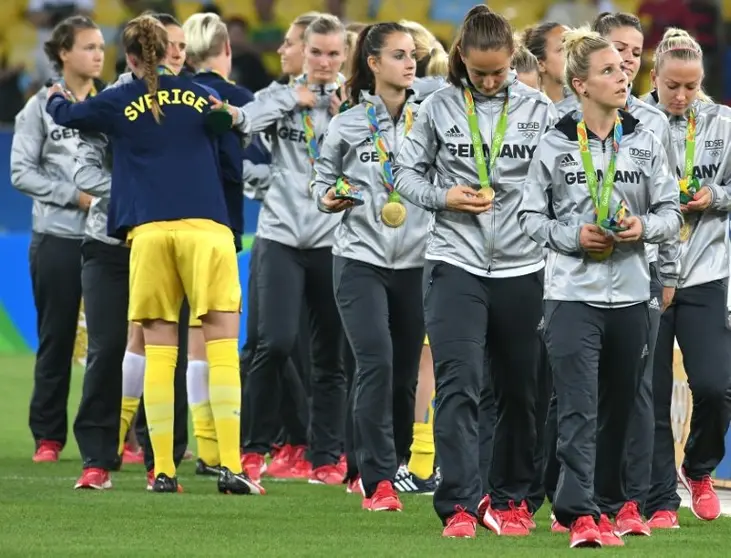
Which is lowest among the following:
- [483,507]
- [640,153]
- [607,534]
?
[483,507]

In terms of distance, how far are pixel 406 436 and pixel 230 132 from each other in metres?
1.60

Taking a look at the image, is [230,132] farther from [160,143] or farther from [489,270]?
[489,270]

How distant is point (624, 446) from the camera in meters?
6.78

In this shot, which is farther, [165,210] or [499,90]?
[165,210]

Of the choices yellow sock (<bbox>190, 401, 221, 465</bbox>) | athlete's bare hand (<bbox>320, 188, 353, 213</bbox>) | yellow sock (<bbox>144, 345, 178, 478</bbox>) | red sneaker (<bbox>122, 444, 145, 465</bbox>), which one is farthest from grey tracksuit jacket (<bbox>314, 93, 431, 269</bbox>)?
red sneaker (<bbox>122, 444, 145, 465</bbox>)

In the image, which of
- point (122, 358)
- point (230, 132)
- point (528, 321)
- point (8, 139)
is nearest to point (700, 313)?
point (528, 321)

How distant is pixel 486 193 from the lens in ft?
22.4

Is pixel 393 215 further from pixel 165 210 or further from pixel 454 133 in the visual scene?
pixel 454 133

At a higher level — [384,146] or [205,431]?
[384,146]

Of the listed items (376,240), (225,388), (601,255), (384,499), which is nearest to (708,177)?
(601,255)

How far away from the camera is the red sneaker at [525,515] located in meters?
7.07

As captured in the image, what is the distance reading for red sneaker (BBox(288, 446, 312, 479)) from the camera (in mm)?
9711

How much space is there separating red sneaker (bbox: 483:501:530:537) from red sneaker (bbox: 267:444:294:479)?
8.87 feet

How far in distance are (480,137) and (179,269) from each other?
5.98 ft
